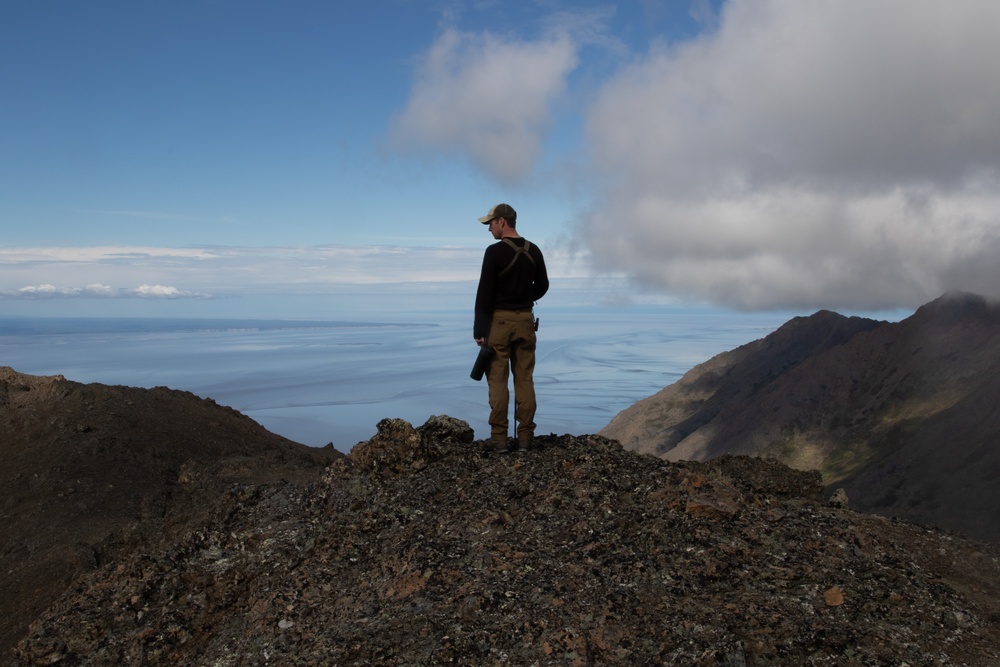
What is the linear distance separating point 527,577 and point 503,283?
3907 mm

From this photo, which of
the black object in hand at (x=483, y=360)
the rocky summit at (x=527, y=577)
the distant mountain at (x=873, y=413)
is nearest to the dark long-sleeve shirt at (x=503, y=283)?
the black object in hand at (x=483, y=360)

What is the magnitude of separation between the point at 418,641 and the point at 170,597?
3514 millimetres

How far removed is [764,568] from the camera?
312 inches

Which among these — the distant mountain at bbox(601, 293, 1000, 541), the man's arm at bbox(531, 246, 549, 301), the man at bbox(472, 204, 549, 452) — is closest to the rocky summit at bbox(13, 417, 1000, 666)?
the man at bbox(472, 204, 549, 452)

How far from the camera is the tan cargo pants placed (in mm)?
10344

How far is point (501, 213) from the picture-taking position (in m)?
10.3

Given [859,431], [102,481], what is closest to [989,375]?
[859,431]

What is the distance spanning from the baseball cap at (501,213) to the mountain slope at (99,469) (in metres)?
6.43

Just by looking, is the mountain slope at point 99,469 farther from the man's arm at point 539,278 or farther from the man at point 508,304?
the man's arm at point 539,278

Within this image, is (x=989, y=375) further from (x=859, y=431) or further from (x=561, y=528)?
(x=561, y=528)

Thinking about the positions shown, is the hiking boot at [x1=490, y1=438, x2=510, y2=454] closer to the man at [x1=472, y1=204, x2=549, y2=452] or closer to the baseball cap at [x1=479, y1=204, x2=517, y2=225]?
the man at [x1=472, y1=204, x2=549, y2=452]

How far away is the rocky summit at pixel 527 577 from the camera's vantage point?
7.03 m

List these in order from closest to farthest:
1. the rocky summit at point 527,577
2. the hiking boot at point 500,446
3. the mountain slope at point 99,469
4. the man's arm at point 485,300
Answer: the rocky summit at point 527,577 → the man's arm at point 485,300 → the hiking boot at point 500,446 → the mountain slope at point 99,469

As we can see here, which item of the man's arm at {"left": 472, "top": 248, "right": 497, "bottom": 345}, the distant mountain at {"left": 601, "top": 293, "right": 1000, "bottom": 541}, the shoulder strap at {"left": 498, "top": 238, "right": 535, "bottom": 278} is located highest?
the shoulder strap at {"left": 498, "top": 238, "right": 535, "bottom": 278}
